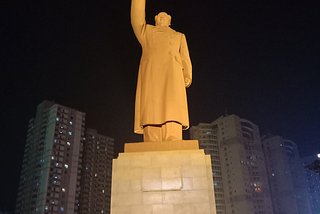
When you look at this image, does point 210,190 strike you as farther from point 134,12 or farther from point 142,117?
point 134,12

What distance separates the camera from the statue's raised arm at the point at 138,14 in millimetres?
7133

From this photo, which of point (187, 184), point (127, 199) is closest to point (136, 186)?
point (127, 199)

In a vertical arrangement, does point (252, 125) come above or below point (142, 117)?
above

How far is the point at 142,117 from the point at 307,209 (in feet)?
276

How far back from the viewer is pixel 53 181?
166ft

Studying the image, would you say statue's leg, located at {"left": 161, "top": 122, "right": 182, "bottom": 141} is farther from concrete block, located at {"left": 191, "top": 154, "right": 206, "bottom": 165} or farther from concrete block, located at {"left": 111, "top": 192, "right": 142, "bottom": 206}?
concrete block, located at {"left": 111, "top": 192, "right": 142, "bottom": 206}

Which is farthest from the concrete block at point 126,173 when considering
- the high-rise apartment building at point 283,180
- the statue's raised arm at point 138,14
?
the high-rise apartment building at point 283,180

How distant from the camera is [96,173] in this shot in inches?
2724

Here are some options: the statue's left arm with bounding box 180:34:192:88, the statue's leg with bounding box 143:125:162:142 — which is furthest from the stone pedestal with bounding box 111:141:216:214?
the statue's left arm with bounding box 180:34:192:88

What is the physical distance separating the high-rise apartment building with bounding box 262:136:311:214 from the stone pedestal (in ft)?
235

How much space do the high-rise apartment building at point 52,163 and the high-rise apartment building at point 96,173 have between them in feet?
39.3

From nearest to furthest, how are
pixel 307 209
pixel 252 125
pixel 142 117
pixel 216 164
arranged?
1. pixel 142 117
2. pixel 216 164
3. pixel 252 125
4. pixel 307 209

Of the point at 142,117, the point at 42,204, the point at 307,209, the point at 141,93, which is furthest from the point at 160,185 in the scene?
the point at 307,209

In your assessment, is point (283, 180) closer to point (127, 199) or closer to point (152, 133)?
point (152, 133)
